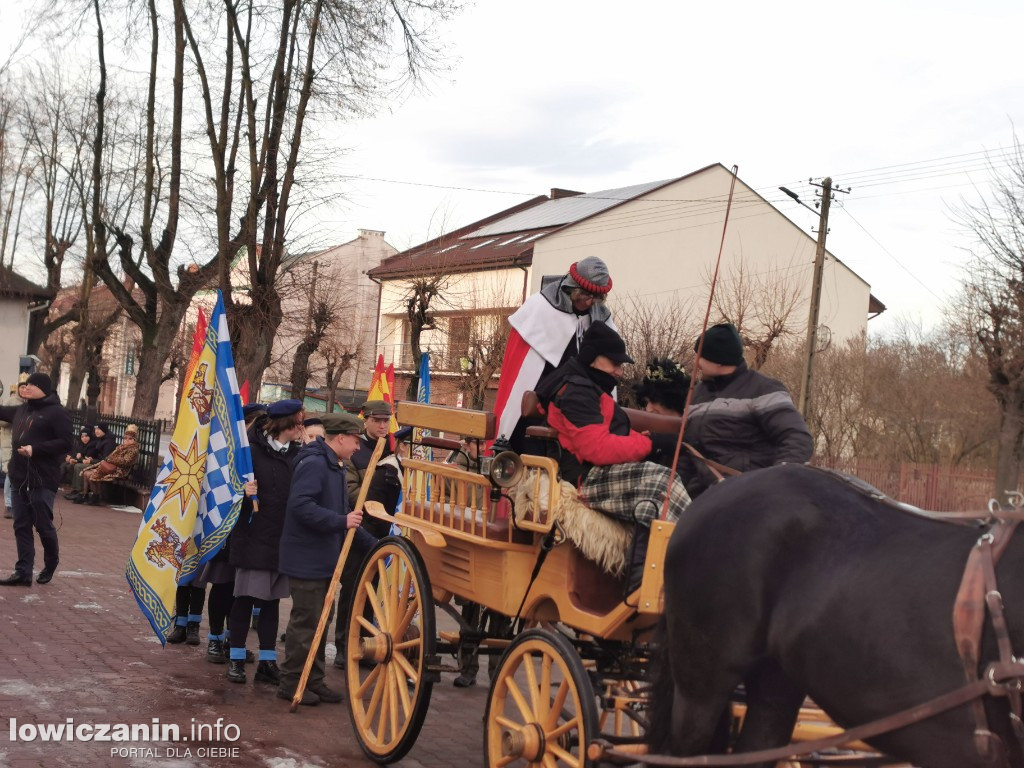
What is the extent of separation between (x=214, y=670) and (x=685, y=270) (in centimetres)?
3152

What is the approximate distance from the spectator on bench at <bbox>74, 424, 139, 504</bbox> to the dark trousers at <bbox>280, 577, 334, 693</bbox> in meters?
14.3

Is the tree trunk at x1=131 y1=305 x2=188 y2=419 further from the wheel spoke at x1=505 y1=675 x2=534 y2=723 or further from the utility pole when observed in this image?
the wheel spoke at x1=505 y1=675 x2=534 y2=723

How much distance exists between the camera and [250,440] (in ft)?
26.6

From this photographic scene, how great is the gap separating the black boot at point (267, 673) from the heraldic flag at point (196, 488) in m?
0.74

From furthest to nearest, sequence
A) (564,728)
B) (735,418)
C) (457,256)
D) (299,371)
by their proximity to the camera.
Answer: (457,256)
(299,371)
(735,418)
(564,728)

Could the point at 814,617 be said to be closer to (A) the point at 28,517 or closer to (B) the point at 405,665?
(B) the point at 405,665

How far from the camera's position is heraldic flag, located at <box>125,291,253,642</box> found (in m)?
7.79

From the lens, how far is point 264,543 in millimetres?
7531

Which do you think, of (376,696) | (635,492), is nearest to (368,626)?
(376,696)

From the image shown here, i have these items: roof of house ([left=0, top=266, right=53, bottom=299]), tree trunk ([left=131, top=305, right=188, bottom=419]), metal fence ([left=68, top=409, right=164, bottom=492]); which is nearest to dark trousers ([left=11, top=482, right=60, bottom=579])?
metal fence ([left=68, top=409, right=164, bottom=492])

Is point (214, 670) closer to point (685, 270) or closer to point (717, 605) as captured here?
→ point (717, 605)

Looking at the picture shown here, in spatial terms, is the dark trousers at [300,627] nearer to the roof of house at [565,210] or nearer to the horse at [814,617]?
the horse at [814,617]

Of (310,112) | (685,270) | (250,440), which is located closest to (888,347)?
(685,270)

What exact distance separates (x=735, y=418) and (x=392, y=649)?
2.26 meters
